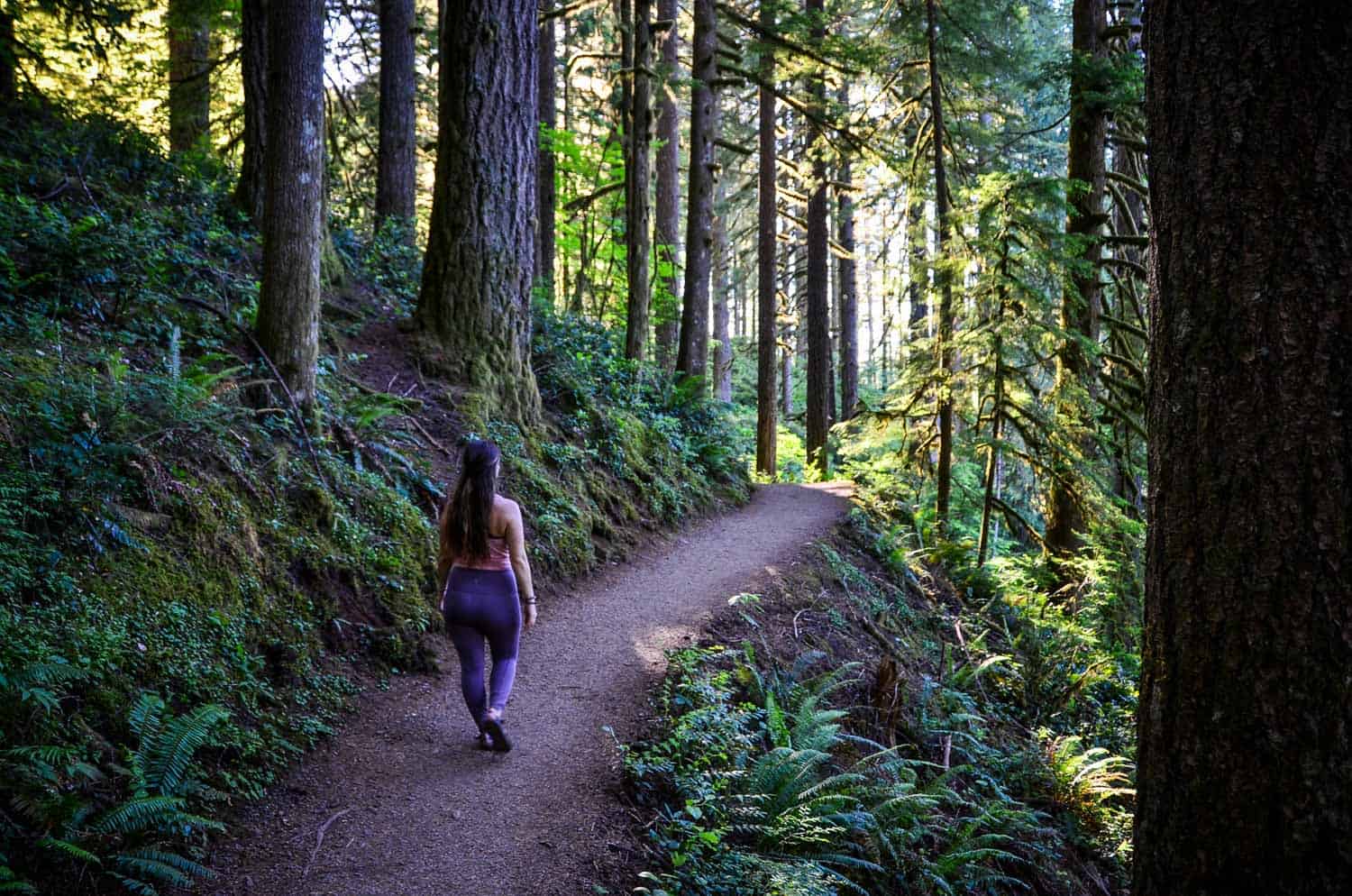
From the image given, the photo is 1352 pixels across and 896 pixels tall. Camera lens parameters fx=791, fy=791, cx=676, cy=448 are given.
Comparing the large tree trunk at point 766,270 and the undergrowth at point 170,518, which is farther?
the large tree trunk at point 766,270

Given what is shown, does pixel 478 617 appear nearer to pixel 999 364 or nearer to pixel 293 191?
pixel 293 191

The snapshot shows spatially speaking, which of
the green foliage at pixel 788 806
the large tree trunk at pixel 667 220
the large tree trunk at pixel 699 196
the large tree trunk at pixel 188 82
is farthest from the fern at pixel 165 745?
the large tree trunk at pixel 667 220

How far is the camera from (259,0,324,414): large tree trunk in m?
7.37

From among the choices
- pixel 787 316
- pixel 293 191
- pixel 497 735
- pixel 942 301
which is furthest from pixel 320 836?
pixel 787 316

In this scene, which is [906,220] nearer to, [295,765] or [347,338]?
[347,338]

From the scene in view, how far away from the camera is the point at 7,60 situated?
979 cm

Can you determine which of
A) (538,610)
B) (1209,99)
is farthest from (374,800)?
(1209,99)

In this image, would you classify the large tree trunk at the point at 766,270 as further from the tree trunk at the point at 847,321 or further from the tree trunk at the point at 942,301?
the tree trunk at the point at 847,321

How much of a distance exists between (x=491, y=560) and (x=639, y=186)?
10.1 meters

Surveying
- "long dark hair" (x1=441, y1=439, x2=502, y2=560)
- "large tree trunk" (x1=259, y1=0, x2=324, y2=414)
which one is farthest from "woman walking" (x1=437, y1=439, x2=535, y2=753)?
"large tree trunk" (x1=259, y1=0, x2=324, y2=414)

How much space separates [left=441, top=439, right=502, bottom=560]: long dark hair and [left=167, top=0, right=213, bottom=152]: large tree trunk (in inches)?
430

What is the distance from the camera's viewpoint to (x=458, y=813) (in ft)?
14.4

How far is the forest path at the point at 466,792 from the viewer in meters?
3.88

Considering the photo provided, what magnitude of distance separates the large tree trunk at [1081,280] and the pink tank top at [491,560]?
8.27 metres
